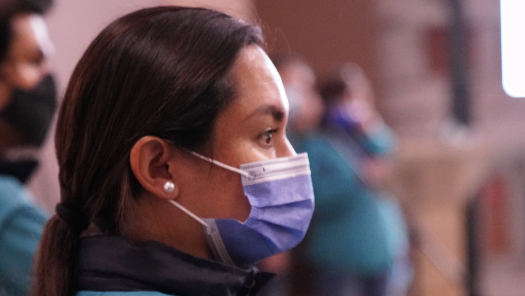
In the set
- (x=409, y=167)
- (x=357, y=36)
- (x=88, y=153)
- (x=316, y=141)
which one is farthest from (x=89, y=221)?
(x=357, y=36)

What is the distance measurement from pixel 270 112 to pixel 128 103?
0.88ft

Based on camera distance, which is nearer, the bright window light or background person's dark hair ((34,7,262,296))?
background person's dark hair ((34,7,262,296))

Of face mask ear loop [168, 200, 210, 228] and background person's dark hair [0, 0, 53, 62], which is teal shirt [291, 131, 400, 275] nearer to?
background person's dark hair [0, 0, 53, 62]

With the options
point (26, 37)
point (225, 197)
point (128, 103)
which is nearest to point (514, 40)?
point (26, 37)

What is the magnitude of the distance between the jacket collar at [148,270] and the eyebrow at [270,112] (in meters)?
0.29

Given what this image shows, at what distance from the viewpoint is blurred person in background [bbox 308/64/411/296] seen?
9.73ft

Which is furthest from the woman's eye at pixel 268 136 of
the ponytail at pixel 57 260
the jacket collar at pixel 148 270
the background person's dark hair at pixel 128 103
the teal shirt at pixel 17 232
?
the teal shirt at pixel 17 232

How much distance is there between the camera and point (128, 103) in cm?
105

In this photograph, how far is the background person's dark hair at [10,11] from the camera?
5.86ft

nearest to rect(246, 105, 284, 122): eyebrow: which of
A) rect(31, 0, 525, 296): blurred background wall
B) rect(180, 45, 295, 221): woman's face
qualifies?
rect(180, 45, 295, 221): woman's face

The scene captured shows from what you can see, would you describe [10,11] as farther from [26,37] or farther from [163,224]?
[163,224]

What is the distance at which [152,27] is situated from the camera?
1.07m

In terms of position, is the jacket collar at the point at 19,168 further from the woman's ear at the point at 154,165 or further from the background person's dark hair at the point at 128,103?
the woman's ear at the point at 154,165

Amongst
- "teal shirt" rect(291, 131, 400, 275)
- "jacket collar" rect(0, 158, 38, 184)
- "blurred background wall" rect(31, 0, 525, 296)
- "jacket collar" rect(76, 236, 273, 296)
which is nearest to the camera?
"jacket collar" rect(76, 236, 273, 296)
